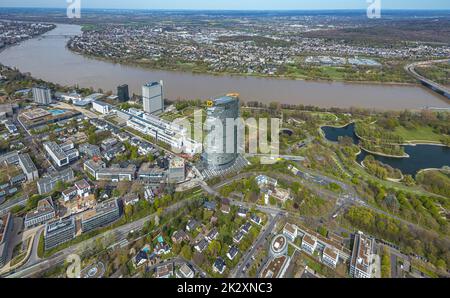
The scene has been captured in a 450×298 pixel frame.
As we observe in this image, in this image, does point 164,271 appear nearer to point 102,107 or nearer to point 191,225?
point 191,225

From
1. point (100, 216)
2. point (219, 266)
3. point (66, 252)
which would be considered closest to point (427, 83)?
point (219, 266)

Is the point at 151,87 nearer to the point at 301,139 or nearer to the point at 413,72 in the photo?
the point at 301,139

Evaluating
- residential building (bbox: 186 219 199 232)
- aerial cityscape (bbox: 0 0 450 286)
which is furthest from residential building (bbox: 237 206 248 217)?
residential building (bbox: 186 219 199 232)

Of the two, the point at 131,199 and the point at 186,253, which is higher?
the point at 131,199

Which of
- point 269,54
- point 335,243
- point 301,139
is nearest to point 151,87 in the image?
point 301,139

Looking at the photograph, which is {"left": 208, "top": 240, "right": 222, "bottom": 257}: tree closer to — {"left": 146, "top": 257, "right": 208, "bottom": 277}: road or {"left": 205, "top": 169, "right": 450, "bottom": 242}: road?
{"left": 146, "top": 257, "right": 208, "bottom": 277}: road

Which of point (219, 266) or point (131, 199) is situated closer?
point (219, 266)
